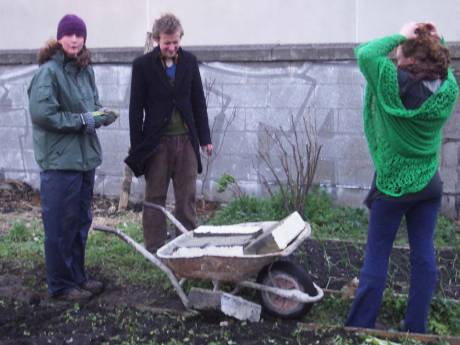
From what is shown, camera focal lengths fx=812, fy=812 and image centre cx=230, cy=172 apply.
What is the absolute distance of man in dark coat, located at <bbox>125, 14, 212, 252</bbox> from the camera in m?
6.23

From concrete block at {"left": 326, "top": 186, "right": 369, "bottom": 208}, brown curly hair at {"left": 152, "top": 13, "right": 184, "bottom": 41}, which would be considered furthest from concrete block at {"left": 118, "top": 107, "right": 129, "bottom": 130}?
brown curly hair at {"left": 152, "top": 13, "right": 184, "bottom": 41}

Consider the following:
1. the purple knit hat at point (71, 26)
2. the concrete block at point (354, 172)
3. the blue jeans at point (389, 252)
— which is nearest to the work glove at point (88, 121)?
the purple knit hat at point (71, 26)

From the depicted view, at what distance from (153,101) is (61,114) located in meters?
0.99

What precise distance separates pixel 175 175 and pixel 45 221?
1.23 meters

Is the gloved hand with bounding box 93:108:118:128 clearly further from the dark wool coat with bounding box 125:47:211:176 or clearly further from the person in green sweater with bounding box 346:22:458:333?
the person in green sweater with bounding box 346:22:458:333

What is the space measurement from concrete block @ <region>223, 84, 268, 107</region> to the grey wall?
0.01 metres

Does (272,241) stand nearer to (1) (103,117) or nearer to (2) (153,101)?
(1) (103,117)

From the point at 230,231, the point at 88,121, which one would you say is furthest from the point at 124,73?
the point at 230,231

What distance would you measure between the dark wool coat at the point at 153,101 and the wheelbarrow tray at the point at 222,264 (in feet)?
4.24

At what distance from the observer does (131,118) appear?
20.7ft

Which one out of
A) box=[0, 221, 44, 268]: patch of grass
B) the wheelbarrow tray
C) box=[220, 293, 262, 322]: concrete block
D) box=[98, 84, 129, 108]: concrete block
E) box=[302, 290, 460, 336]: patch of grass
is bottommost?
box=[0, 221, 44, 268]: patch of grass

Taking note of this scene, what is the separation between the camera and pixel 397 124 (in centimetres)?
460

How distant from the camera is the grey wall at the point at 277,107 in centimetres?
834

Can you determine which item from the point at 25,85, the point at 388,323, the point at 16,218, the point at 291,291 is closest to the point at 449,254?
the point at 388,323
